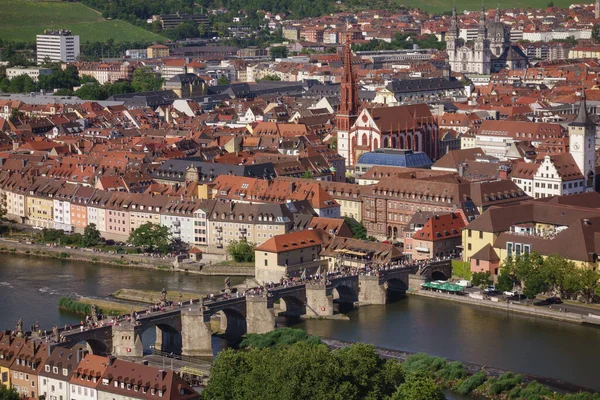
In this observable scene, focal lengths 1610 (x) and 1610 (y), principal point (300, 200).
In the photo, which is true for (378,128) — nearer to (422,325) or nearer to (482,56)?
(422,325)

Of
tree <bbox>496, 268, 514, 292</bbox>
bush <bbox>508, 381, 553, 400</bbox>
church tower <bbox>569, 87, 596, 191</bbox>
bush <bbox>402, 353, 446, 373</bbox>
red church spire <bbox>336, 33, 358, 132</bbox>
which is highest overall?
red church spire <bbox>336, 33, 358, 132</bbox>

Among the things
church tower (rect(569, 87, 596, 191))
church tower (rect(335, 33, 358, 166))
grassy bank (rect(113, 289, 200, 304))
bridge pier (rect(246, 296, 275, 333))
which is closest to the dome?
church tower (rect(335, 33, 358, 166))

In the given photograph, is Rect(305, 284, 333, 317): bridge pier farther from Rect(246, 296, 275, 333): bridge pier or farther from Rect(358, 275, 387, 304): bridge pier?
Rect(246, 296, 275, 333): bridge pier

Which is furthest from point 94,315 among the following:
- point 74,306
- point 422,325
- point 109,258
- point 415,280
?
point 109,258

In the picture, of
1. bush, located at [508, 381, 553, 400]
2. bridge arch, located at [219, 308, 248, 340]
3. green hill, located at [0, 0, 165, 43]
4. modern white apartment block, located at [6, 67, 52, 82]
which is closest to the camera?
bush, located at [508, 381, 553, 400]

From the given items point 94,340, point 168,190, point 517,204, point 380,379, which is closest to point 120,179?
point 168,190

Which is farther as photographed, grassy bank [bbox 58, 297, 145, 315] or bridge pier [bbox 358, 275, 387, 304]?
bridge pier [bbox 358, 275, 387, 304]
